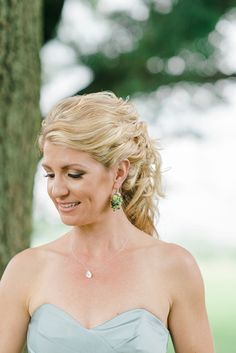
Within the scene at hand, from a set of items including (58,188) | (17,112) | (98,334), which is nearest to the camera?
(58,188)

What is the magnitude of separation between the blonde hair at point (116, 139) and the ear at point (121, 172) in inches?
0.8

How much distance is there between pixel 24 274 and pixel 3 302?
→ 113 mm

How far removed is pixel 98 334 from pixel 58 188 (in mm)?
486

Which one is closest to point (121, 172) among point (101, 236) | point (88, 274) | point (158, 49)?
point (101, 236)

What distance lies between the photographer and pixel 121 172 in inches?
123

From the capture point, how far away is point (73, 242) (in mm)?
3207

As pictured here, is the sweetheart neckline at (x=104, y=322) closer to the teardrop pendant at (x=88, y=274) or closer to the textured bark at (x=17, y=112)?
the teardrop pendant at (x=88, y=274)

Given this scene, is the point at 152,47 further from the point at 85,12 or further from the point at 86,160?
the point at 86,160

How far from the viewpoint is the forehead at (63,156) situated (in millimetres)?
2930

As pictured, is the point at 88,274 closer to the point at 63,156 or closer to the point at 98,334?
the point at 98,334

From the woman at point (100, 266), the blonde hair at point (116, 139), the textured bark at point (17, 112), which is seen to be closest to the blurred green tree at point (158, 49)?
the textured bark at point (17, 112)

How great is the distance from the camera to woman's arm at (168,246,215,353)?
124 inches

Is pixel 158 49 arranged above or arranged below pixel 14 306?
above

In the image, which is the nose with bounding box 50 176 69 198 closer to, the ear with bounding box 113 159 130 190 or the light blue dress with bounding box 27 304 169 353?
the ear with bounding box 113 159 130 190
